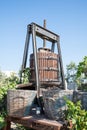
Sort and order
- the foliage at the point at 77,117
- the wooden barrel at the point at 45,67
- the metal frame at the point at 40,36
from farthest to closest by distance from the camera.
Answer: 1. the wooden barrel at the point at 45,67
2. the metal frame at the point at 40,36
3. the foliage at the point at 77,117

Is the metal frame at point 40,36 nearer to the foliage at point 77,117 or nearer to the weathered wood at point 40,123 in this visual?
the weathered wood at point 40,123

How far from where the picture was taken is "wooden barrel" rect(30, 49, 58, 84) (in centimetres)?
698

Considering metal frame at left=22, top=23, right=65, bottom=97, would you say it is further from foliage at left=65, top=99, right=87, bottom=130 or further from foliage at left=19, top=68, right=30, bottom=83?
foliage at left=65, top=99, right=87, bottom=130

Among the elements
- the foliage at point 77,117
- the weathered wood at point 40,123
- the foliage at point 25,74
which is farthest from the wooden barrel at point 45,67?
the foliage at point 77,117

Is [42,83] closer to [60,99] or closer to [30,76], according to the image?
[30,76]

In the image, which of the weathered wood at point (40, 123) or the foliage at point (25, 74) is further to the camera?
the foliage at point (25, 74)

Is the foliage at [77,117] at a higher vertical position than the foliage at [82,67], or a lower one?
lower

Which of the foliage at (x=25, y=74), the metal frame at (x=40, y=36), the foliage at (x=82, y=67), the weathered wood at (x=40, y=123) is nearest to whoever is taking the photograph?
the weathered wood at (x=40, y=123)

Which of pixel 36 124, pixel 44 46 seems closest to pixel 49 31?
pixel 44 46

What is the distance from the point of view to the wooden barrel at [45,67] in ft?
22.9

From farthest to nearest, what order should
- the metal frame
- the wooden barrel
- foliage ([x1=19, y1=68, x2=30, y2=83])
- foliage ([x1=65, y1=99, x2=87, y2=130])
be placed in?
foliage ([x1=19, y1=68, x2=30, y2=83])
the wooden barrel
the metal frame
foliage ([x1=65, y1=99, x2=87, y2=130])

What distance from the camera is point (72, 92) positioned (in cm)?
501

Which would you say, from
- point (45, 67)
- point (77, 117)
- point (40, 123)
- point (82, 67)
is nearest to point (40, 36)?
point (45, 67)

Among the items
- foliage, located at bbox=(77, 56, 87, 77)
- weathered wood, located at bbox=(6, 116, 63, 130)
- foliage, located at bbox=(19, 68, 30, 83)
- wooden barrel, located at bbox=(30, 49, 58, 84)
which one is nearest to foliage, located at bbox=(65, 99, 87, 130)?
weathered wood, located at bbox=(6, 116, 63, 130)
